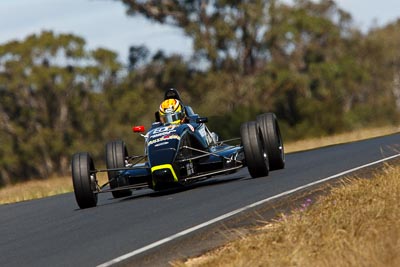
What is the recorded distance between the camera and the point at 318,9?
276 ft

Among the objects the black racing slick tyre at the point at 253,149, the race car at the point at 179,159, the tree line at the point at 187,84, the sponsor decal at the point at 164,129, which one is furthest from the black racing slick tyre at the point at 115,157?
the tree line at the point at 187,84

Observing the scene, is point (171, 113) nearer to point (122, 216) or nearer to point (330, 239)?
point (122, 216)

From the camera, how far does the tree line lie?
53.9 metres

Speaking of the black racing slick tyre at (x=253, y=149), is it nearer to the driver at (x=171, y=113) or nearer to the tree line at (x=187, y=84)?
the driver at (x=171, y=113)

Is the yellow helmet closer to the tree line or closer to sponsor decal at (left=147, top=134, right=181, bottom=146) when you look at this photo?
sponsor decal at (left=147, top=134, right=181, bottom=146)

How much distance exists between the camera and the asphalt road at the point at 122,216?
10945 millimetres

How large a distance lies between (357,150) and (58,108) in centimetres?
4304

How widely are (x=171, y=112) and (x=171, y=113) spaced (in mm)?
16

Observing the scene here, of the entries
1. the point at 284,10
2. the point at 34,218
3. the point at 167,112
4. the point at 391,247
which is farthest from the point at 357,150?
the point at 284,10

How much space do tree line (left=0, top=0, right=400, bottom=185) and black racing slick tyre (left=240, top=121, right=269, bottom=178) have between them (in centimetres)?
3198

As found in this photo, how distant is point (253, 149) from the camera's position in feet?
54.7

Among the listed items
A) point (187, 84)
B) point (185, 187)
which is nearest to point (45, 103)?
point (187, 84)

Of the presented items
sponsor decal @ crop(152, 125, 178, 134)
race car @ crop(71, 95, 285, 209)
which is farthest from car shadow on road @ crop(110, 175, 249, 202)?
sponsor decal @ crop(152, 125, 178, 134)

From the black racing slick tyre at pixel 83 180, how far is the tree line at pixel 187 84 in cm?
3312
